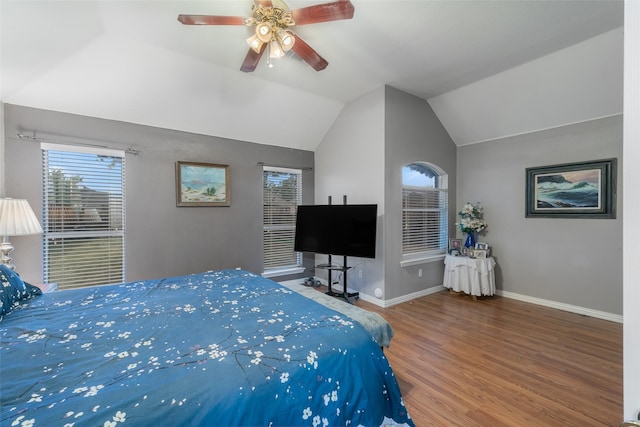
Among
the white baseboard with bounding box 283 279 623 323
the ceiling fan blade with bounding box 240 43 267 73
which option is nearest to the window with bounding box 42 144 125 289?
the ceiling fan blade with bounding box 240 43 267 73

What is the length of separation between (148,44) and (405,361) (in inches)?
158

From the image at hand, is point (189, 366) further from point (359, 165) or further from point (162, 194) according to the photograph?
point (359, 165)

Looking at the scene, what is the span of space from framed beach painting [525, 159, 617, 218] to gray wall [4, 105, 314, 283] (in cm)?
377

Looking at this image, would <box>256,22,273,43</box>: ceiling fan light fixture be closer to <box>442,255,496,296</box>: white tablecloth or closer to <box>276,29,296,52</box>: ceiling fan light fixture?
<box>276,29,296,52</box>: ceiling fan light fixture

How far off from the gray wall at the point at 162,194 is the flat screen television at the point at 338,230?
814 millimetres

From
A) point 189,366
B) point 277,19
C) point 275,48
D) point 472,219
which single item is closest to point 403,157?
point 472,219

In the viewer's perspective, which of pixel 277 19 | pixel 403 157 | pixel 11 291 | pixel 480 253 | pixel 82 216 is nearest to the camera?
pixel 11 291

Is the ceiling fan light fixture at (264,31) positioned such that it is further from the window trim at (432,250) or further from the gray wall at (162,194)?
the window trim at (432,250)

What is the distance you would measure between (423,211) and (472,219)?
797mm

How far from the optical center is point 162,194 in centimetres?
347

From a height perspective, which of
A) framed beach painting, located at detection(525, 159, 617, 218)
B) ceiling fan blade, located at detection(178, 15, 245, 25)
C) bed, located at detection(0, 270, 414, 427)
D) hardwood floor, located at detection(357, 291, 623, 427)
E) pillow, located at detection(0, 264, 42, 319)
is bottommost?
hardwood floor, located at detection(357, 291, 623, 427)

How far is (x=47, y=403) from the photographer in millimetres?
872

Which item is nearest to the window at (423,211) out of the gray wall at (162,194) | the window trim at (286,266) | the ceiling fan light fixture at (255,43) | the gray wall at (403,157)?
the gray wall at (403,157)

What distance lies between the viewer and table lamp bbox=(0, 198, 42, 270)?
2180mm
